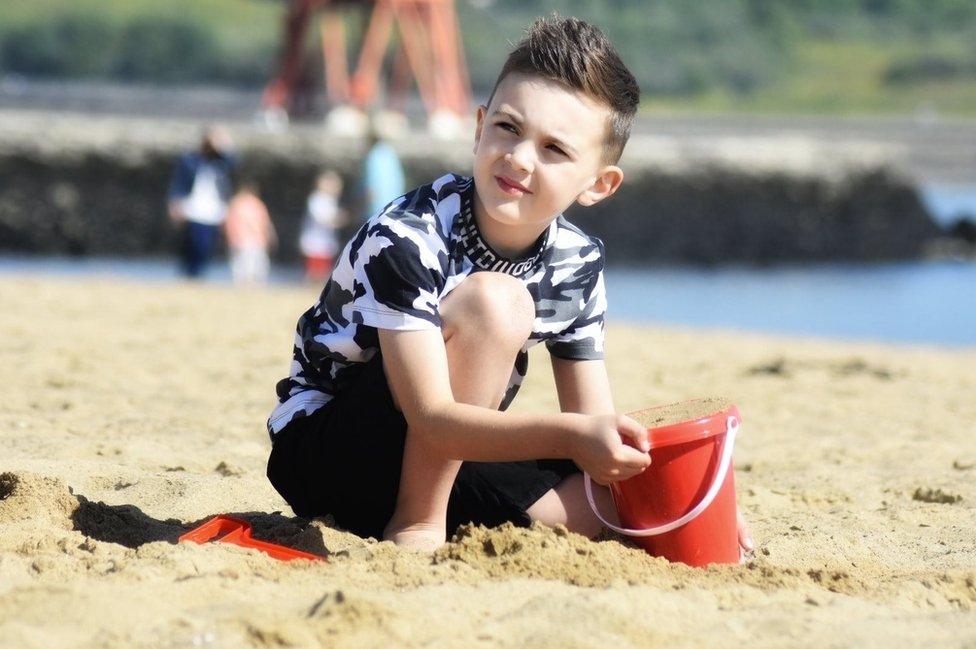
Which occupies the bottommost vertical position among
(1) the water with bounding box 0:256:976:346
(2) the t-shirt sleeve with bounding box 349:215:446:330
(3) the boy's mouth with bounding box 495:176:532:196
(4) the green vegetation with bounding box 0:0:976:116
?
(1) the water with bounding box 0:256:976:346

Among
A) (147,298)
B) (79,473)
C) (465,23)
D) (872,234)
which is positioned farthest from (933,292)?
(465,23)

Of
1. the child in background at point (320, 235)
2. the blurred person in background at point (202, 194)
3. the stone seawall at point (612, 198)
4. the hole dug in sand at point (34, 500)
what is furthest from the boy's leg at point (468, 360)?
the stone seawall at point (612, 198)

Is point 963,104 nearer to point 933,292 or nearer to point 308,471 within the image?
point 933,292

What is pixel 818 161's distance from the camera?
73.2ft

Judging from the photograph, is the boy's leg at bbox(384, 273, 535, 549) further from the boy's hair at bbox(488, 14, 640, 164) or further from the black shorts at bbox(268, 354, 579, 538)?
the boy's hair at bbox(488, 14, 640, 164)

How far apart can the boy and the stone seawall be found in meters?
15.9

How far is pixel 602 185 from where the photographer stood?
284 cm

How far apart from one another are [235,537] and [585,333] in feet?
2.73

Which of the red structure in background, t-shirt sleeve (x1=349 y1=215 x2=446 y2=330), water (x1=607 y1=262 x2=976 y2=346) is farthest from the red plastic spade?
the red structure in background

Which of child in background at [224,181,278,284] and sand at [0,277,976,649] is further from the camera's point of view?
child in background at [224,181,278,284]

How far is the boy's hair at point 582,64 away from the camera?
105 inches

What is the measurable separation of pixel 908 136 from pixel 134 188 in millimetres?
24046

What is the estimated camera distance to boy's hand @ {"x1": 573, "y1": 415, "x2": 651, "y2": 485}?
7.99ft

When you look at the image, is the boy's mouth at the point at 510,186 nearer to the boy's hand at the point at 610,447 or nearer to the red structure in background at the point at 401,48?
the boy's hand at the point at 610,447
